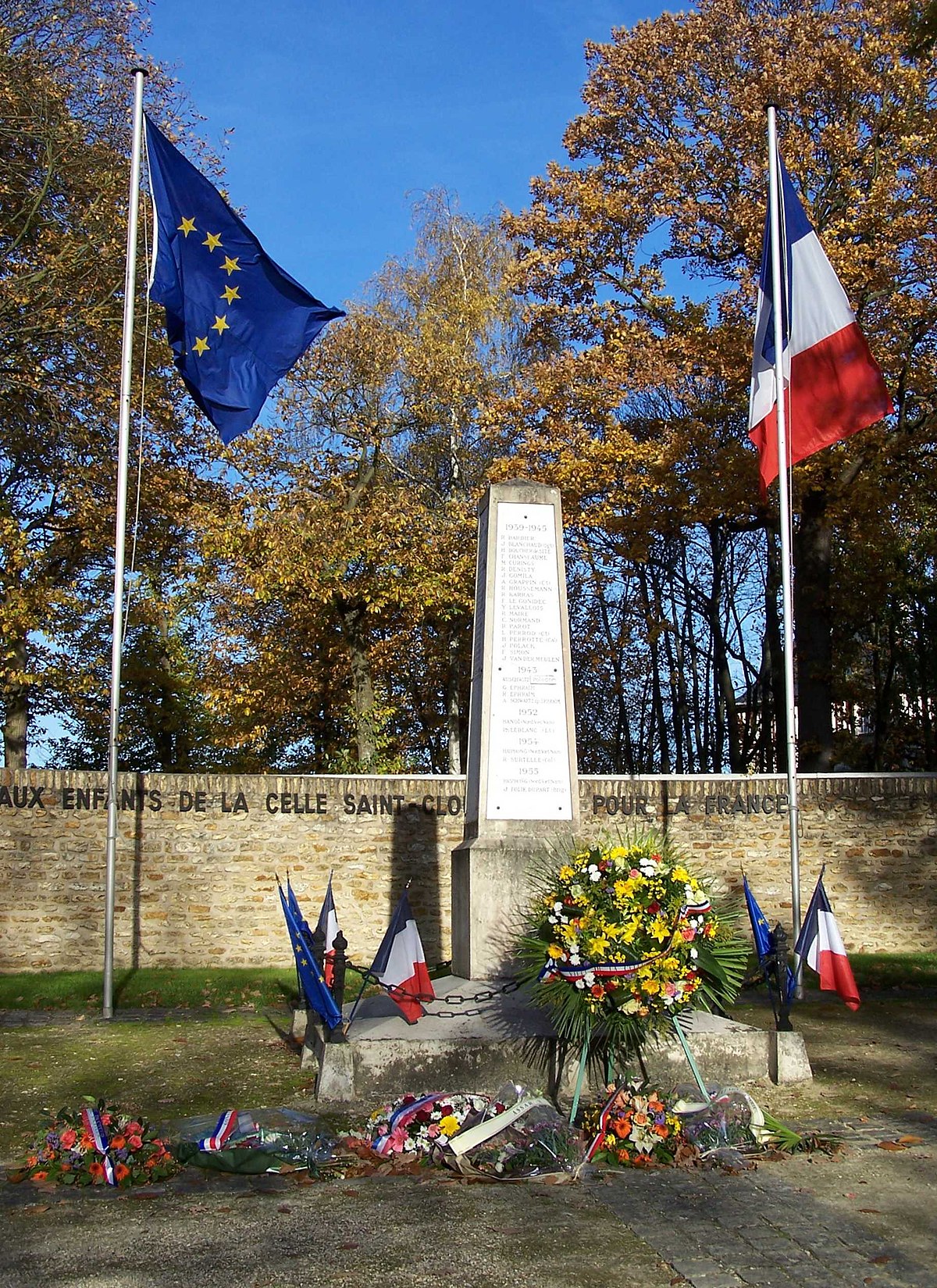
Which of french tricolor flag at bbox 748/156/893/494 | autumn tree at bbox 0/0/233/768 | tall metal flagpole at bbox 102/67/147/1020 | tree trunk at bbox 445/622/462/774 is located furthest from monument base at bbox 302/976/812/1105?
tree trunk at bbox 445/622/462/774

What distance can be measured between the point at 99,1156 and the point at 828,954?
482 cm

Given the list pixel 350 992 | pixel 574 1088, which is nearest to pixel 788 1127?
pixel 574 1088

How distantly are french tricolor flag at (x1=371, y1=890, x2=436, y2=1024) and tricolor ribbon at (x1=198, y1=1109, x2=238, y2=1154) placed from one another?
1.44 m

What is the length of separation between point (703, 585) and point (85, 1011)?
23.0 metres

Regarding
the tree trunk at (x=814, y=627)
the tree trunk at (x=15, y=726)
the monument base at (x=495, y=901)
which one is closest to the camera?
the monument base at (x=495, y=901)

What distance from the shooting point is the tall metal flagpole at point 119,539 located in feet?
38.0

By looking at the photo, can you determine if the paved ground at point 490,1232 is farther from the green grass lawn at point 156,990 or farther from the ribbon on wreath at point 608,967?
the green grass lawn at point 156,990

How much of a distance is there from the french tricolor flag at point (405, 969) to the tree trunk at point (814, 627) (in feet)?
46.7

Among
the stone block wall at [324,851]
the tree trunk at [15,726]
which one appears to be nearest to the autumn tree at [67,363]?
the tree trunk at [15,726]

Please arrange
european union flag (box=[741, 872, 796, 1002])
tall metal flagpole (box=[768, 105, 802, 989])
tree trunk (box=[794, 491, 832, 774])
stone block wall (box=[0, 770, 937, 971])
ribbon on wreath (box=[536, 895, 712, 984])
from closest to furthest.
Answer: ribbon on wreath (box=[536, 895, 712, 984])
european union flag (box=[741, 872, 796, 1002])
tall metal flagpole (box=[768, 105, 802, 989])
stone block wall (box=[0, 770, 937, 971])
tree trunk (box=[794, 491, 832, 774])

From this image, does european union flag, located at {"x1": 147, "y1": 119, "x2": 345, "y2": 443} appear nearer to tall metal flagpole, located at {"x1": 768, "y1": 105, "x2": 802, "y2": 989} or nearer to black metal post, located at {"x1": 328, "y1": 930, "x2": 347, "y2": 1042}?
tall metal flagpole, located at {"x1": 768, "y1": 105, "x2": 802, "y2": 989}

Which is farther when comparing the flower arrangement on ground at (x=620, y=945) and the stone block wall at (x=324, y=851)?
the stone block wall at (x=324, y=851)

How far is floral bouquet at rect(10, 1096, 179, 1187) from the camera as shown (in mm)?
5840

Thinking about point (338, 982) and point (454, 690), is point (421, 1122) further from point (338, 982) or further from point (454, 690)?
point (454, 690)
